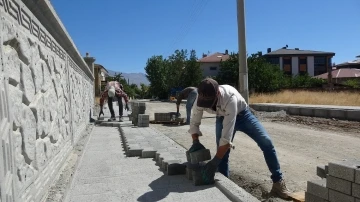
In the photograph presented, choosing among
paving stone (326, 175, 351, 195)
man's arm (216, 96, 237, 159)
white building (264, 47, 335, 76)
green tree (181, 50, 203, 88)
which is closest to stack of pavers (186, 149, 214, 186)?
man's arm (216, 96, 237, 159)

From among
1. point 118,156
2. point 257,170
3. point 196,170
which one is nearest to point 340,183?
point 196,170

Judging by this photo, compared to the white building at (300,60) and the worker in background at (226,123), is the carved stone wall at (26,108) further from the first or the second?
the white building at (300,60)

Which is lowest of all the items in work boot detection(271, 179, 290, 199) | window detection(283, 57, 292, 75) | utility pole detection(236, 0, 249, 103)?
work boot detection(271, 179, 290, 199)

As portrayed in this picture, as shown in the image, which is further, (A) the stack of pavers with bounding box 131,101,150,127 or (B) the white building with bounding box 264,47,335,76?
(B) the white building with bounding box 264,47,335,76

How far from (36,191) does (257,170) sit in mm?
3303

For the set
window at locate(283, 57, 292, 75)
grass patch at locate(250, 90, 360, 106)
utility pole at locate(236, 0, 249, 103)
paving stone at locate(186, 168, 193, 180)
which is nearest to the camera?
paving stone at locate(186, 168, 193, 180)

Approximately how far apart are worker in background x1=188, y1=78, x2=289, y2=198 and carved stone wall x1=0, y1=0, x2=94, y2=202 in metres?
1.67

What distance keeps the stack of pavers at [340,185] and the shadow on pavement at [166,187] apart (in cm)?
113

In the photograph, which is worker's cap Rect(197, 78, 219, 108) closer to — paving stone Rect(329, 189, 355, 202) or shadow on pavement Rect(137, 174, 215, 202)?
shadow on pavement Rect(137, 174, 215, 202)

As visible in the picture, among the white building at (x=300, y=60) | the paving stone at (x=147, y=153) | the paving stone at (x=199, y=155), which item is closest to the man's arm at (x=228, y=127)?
the paving stone at (x=199, y=155)

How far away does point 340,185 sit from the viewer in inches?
110

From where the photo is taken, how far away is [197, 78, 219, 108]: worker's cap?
336cm

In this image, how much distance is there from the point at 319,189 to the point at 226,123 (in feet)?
3.60

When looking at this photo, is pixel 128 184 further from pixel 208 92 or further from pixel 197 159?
pixel 208 92
